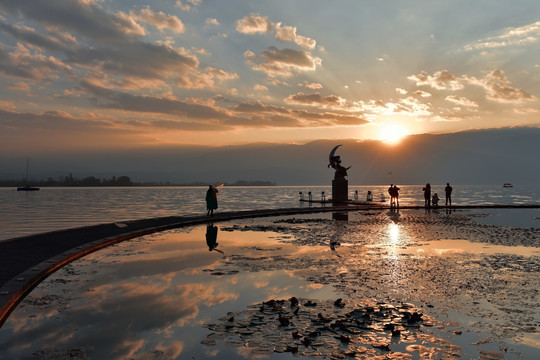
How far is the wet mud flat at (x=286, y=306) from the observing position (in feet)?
20.3

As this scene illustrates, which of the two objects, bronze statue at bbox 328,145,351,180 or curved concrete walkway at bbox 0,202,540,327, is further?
bronze statue at bbox 328,145,351,180

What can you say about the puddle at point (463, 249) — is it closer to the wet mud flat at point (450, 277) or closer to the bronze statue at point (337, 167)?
the wet mud flat at point (450, 277)

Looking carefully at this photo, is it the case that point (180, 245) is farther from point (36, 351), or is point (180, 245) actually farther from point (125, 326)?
point (36, 351)

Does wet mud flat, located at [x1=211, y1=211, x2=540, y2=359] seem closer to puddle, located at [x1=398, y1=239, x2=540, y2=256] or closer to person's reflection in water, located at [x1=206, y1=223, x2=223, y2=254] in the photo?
puddle, located at [x1=398, y1=239, x2=540, y2=256]

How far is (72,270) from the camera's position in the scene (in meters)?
11.7

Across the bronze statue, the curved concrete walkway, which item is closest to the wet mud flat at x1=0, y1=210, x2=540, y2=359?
the curved concrete walkway

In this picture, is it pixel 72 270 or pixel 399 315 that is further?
pixel 72 270

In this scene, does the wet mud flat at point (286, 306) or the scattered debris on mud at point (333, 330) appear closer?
the scattered debris on mud at point (333, 330)

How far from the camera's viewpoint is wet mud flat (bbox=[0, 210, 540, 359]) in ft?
20.3

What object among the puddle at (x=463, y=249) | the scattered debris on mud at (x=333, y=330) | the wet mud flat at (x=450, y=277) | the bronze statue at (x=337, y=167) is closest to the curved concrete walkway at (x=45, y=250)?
the scattered debris on mud at (x=333, y=330)

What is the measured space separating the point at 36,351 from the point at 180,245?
1070cm

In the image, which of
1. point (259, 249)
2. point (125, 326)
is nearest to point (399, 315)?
point (125, 326)

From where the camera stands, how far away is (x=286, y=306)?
817cm

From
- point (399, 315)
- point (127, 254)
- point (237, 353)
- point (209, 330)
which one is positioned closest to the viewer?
point (237, 353)
